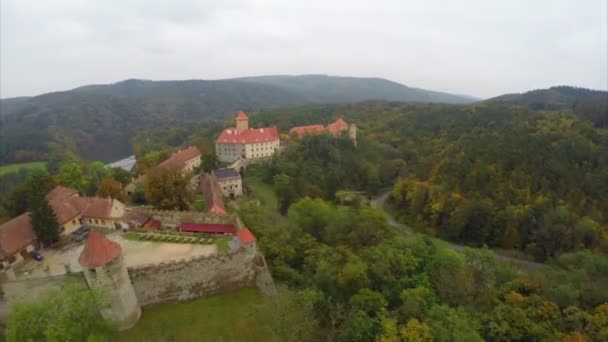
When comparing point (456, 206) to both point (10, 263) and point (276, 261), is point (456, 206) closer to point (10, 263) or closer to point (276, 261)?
point (276, 261)

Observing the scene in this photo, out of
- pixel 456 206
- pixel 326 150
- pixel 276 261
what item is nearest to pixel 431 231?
pixel 456 206

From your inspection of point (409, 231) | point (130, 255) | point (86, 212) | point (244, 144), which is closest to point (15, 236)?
point (86, 212)

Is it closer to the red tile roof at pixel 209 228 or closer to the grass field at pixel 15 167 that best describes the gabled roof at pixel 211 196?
the red tile roof at pixel 209 228

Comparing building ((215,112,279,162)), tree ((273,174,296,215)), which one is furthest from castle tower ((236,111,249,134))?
tree ((273,174,296,215))

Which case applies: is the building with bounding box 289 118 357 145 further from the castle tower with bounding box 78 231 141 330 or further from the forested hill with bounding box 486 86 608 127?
the forested hill with bounding box 486 86 608 127

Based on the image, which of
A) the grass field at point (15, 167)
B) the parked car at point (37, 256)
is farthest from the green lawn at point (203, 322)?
the grass field at point (15, 167)

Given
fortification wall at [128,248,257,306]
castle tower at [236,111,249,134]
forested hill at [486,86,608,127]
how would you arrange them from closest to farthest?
1. fortification wall at [128,248,257,306]
2. castle tower at [236,111,249,134]
3. forested hill at [486,86,608,127]

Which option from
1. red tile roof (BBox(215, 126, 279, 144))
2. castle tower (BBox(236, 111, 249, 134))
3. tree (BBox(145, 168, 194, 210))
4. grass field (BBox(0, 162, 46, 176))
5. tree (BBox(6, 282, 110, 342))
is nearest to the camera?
tree (BBox(6, 282, 110, 342))
